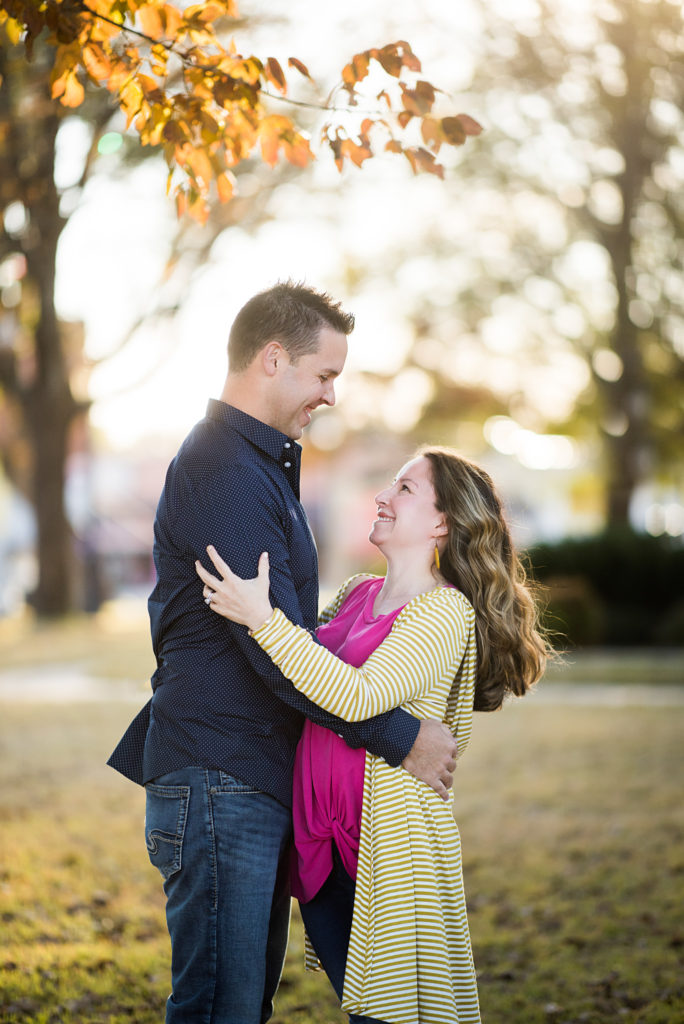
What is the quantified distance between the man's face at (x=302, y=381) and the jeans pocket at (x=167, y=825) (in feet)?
3.62

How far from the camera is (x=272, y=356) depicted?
127 inches

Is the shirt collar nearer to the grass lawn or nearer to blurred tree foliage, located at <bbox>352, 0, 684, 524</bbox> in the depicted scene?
the grass lawn

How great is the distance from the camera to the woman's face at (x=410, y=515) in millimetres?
3445

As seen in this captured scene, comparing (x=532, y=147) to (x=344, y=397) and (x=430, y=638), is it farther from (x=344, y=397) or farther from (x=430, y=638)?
(x=430, y=638)

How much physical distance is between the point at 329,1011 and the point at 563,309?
22226 mm

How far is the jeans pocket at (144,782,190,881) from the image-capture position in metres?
3.02

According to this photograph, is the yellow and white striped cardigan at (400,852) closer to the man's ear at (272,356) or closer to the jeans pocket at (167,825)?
the jeans pocket at (167,825)

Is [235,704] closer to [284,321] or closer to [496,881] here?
[284,321]

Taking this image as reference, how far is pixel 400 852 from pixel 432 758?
27 cm

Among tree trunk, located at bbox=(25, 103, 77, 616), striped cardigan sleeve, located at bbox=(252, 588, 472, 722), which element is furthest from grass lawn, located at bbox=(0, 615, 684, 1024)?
tree trunk, located at bbox=(25, 103, 77, 616)

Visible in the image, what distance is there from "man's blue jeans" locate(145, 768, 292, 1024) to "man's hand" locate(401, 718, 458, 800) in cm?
44

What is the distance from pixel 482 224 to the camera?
23.9 meters

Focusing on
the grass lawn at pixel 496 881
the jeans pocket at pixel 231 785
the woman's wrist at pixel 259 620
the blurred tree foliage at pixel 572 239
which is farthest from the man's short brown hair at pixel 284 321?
the blurred tree foliage at pixel 572 239

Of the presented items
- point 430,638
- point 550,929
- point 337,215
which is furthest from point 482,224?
point 430,638
